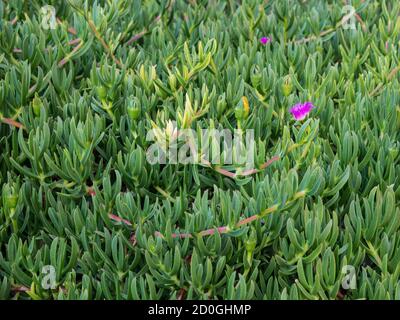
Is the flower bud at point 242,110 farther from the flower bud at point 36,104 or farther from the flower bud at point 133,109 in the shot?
the flower bud at point 36,104

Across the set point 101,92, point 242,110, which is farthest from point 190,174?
point 101,92

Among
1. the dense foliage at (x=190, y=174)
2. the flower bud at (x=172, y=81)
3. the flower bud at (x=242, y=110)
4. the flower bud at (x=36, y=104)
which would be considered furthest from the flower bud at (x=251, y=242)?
the flower bud at (x=36, y=104)

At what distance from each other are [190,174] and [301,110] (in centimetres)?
31

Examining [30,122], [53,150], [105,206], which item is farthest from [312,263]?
[30,122]

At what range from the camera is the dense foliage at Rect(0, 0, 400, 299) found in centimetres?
146

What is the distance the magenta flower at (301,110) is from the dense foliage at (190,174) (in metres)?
0.04

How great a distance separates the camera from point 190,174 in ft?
5.54

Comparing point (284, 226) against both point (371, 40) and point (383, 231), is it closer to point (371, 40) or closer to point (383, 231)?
point (383, 231)

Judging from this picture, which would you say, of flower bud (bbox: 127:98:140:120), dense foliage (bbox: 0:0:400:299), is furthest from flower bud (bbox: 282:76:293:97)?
flower bud (bbox: 127:98:140:120)

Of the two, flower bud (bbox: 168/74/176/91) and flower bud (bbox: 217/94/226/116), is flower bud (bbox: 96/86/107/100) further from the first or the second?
flower bud (bbox: 217/94/226/116)

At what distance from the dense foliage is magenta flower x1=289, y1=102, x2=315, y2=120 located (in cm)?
4

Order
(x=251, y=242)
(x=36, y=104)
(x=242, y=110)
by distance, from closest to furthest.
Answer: (x=251, y=242)
(x=242, y=110)
(x=36, y=104)

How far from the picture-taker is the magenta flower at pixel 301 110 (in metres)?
1.75

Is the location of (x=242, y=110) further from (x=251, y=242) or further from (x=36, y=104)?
(x=36, y=104)
